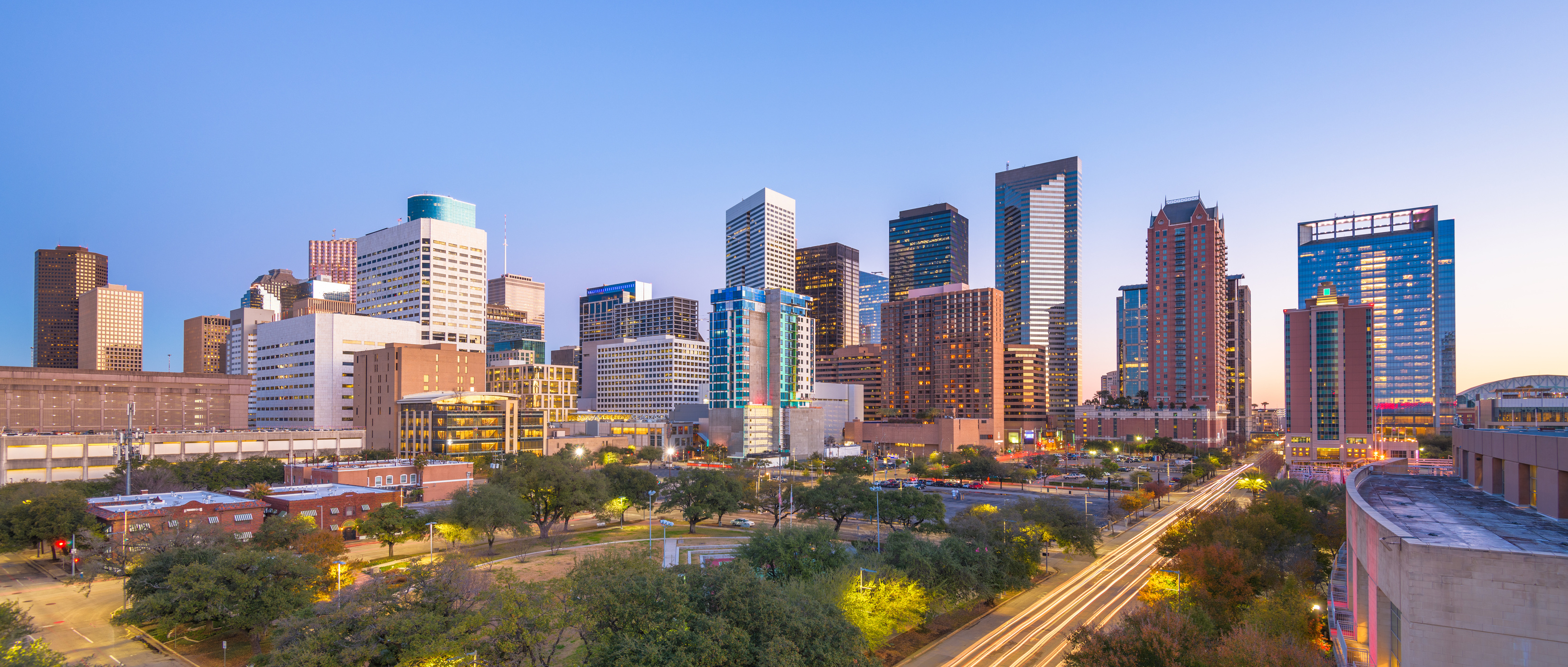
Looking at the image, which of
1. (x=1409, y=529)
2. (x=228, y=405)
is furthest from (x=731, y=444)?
(x=1409, y=529)

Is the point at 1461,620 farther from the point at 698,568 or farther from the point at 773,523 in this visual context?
the point at 773,523

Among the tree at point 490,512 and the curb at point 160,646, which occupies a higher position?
the tree at point 490,512

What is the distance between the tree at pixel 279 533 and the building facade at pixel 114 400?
120 m

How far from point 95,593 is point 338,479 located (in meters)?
33.2

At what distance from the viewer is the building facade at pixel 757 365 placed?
17912cm

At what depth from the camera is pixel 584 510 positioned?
252 ft

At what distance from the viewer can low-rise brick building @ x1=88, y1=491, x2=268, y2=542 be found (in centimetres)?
5731

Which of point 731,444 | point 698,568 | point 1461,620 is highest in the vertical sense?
point 1461,620

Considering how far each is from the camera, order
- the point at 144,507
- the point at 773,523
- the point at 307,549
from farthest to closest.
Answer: the point at 773,523
the point at 144,507
the point at 307,549

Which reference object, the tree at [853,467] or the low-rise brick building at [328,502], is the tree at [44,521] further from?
the tree at [853,467]

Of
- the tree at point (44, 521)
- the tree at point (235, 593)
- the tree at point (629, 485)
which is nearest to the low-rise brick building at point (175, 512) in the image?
the tree at point (44, 521)

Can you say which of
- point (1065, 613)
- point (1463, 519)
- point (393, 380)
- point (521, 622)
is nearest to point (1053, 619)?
point (1065, 613)

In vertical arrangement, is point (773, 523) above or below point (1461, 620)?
below

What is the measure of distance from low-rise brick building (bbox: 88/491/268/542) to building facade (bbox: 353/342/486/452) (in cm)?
8179
